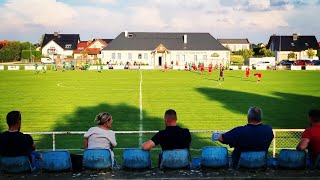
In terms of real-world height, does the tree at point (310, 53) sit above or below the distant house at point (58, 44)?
below

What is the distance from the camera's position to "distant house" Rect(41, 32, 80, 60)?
423 ft

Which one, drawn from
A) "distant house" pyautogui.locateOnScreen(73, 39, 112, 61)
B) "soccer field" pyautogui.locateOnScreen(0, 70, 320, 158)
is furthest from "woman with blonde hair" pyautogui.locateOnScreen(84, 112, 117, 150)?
"distant house" pyautogui.locateOnScreen(73, 39, 112, 61)

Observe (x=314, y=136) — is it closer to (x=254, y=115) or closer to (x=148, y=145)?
(x=254, y=115)

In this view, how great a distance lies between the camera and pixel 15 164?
753cm

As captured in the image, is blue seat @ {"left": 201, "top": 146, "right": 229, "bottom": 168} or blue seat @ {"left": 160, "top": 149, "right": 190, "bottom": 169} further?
blue seat @ {"left": 201, "top": 146, "right": 229, "bottom": 168}

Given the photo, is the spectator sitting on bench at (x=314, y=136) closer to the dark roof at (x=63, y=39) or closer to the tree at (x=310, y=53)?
the tree at (x=310, y=53)

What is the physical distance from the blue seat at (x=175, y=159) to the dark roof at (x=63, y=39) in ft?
416

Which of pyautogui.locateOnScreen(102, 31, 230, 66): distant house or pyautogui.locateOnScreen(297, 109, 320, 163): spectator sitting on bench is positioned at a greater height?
pyautogui.locateOnScreen(102, 31, 230, 66): distant house

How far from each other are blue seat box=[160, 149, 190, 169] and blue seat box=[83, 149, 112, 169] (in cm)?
102

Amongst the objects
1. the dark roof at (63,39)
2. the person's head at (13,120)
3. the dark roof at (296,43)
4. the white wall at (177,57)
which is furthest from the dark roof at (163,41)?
the person's head at (13,120)

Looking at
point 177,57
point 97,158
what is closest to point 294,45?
point 177,57

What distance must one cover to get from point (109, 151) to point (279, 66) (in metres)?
73.1

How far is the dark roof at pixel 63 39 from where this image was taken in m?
130

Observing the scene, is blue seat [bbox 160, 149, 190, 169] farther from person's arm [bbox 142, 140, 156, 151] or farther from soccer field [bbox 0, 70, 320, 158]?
soccer field [bbox 0, 70, 320, 158]
